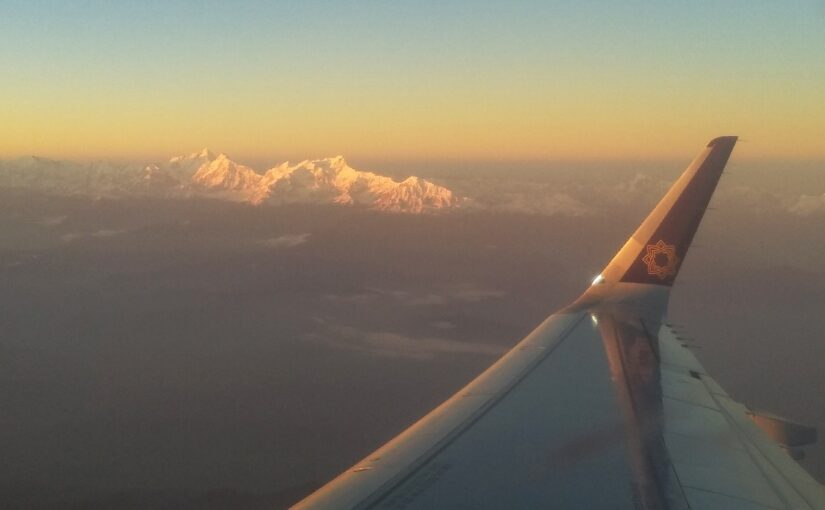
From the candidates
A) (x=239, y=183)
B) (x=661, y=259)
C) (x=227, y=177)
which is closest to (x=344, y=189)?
(x=239, y=183)

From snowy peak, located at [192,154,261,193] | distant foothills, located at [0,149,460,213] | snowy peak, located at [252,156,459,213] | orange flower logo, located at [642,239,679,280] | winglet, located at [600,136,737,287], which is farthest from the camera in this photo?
snowy peak, located at [192,154,261,193]

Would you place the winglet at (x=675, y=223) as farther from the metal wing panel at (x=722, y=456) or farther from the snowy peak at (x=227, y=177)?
the snowy peak at (x=227, y=177)

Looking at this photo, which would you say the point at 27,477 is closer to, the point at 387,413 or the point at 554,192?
the point at 387,413

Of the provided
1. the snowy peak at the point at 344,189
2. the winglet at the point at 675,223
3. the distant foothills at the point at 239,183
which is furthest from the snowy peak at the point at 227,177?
the winglet at the point at 675,223

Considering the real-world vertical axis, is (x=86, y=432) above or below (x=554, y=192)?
below

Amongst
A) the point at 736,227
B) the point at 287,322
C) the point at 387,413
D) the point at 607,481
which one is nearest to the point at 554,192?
the point at 736,227

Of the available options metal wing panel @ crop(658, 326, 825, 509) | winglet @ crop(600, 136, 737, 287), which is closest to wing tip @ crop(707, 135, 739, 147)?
winglet @ crop(600, 136, 737, 287)

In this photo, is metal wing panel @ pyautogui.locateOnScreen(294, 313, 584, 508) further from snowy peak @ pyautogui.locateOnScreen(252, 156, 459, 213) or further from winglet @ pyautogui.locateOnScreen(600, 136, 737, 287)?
snowy peak @ pyautogui.locateOnScreen(252, 156, 459, 213)
